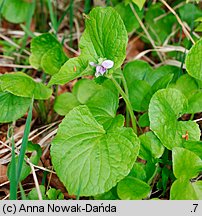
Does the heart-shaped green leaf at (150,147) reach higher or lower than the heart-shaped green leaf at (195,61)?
lower

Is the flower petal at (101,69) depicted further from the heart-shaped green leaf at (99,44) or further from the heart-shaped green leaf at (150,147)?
the heart-shaped green leaf at (150,147)

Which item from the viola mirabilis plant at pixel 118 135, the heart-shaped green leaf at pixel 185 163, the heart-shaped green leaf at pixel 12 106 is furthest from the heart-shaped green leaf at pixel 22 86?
the heart-shaped green leaf at pixel 185 163

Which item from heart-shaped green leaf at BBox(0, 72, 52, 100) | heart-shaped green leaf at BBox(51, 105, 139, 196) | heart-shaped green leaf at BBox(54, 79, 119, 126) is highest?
heart-shaped green leaf at BBox(0, 72, 52, 100)

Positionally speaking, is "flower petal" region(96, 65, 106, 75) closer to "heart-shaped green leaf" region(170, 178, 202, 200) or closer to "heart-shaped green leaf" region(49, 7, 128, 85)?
"heart-shaped green leaf" region(49, 7, 128, 85)

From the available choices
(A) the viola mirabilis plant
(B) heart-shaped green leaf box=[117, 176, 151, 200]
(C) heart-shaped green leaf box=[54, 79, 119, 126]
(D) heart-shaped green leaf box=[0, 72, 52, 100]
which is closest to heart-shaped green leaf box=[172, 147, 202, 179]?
(A) the viola mirabilis plant

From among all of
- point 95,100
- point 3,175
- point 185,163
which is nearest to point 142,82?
point 95,100
